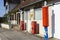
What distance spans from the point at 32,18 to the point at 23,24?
345cm

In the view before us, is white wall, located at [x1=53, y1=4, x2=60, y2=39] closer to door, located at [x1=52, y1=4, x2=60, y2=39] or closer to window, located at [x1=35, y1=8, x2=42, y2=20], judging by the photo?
door, located at [x1=52, y1=4, x2=60, y2=39]

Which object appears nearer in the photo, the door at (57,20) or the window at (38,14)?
the door at (57,20)

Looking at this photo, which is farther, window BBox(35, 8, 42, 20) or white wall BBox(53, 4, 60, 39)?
window BBox(35, 8, 42, 20)

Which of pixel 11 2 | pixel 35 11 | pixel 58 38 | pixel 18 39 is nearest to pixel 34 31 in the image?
pixel 35 11

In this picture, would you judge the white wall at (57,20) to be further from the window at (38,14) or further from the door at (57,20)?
the window at (38,14)

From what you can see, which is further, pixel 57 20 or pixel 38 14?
pixel 38 14

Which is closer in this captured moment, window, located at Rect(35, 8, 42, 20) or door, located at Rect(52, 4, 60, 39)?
door, located at Rect(52, 4, 60, 39)

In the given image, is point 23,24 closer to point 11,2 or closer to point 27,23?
point 27,23

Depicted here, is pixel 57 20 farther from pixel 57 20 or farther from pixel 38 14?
pixel 38 14

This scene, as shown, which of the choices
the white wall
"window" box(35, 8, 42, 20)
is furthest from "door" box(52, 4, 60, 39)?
"window" box(35, 8, 42, 20)

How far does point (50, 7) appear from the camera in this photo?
15.7 metres

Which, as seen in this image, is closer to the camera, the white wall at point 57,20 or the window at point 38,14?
the white wall at point 57,20

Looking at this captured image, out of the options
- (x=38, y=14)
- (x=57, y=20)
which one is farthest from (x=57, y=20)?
(x=38, y=14)

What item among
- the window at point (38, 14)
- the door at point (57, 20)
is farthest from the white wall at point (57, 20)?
the window at point (38, 14)
